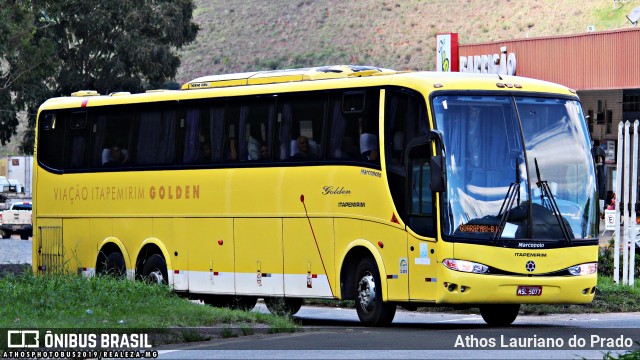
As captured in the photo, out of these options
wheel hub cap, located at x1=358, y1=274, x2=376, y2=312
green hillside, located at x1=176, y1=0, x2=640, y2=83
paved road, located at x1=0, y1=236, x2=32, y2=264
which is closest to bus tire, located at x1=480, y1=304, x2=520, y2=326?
wheel hub cap, located at x1=358, y1=274, x2=376, y2=312

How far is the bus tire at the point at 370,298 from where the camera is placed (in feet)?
65.2

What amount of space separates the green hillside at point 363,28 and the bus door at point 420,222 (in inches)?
3123

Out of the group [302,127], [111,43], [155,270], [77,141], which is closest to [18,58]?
[111,43]

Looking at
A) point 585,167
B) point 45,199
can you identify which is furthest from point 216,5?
point 585,167

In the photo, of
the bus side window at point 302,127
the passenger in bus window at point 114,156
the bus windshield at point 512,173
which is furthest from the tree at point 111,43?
the bus windshield at point 512,173

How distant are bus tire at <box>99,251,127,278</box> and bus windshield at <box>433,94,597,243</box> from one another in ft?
26.7

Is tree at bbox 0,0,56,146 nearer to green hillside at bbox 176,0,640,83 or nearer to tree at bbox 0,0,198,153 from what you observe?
tree at bbox 0,0,198,153

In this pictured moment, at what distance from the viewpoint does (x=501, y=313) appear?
67.8 feet

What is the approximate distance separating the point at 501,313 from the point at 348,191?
110 inches

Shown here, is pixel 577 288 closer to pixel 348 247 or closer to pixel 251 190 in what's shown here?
pixel 348 247

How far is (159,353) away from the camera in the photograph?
598 inches

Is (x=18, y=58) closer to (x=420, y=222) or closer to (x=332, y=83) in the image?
(x=332, y=83)

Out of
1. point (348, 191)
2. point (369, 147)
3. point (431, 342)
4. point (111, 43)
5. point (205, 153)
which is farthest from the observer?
point (111, 43)

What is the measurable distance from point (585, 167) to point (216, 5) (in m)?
107
